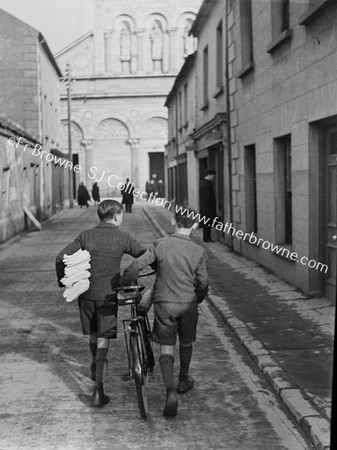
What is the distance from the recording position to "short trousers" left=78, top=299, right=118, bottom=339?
5.29 meters

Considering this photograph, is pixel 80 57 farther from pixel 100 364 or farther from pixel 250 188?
pixel 100 364

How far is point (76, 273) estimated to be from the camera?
5211 millimetres

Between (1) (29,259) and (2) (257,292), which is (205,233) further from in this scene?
(2) (257,292)

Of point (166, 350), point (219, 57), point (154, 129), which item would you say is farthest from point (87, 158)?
point (166, 350)

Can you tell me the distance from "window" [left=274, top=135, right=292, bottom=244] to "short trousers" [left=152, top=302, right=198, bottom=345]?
600cm

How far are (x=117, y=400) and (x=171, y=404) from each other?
624 mm

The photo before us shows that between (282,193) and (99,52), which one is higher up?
(99,52)

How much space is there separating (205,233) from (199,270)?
41.4ft

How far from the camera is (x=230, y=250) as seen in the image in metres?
15.3

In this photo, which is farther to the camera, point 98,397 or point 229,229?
point 229,229

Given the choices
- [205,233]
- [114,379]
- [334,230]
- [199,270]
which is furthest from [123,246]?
[205,233]

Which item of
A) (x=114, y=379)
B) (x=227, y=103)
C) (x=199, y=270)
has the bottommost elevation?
(x=114, y=379)

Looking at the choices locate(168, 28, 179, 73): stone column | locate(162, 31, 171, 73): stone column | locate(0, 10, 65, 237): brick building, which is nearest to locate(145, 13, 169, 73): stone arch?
locate(162, 31, 171, 73): stone column

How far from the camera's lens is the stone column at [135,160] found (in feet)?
160
